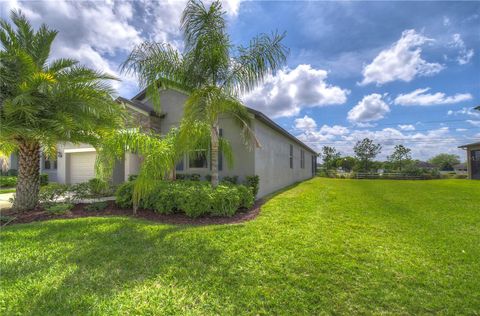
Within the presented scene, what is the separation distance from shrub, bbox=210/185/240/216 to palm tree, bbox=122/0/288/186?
3.04 ft

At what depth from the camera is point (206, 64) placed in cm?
752

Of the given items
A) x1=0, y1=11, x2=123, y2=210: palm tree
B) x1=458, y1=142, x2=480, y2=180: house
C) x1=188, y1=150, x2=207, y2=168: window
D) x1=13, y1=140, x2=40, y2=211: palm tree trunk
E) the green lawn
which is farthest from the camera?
x1=458, y1=142, x2=480, y2=180: house

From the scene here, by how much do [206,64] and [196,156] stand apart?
4.09m

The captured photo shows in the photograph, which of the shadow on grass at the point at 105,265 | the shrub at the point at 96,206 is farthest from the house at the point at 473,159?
the shrub at the point at 96,206

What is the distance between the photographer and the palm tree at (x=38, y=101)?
6.25 metres

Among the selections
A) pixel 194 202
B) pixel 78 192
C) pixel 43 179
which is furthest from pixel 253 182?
pixel 43 179

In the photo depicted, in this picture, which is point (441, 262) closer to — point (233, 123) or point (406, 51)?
point (233, 123)

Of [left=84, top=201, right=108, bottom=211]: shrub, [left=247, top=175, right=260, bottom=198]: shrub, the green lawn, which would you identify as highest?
[left=247, top=175, right=260, bottom=198]: shrub

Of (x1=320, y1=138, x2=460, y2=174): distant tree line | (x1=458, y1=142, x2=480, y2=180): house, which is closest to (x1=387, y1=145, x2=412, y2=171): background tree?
(x1=320, y1=138, x2=460, y2=174): distant tree line

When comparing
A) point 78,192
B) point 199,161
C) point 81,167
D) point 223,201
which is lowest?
point 223,201

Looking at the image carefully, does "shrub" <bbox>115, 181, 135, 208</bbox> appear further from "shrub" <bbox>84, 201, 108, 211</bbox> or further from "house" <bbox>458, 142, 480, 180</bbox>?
"house" <bbox>458, 142, 480, 180</bbox>

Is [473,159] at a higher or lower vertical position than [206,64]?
lower

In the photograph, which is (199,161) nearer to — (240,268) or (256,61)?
(256,61)

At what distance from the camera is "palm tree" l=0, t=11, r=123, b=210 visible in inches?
246
